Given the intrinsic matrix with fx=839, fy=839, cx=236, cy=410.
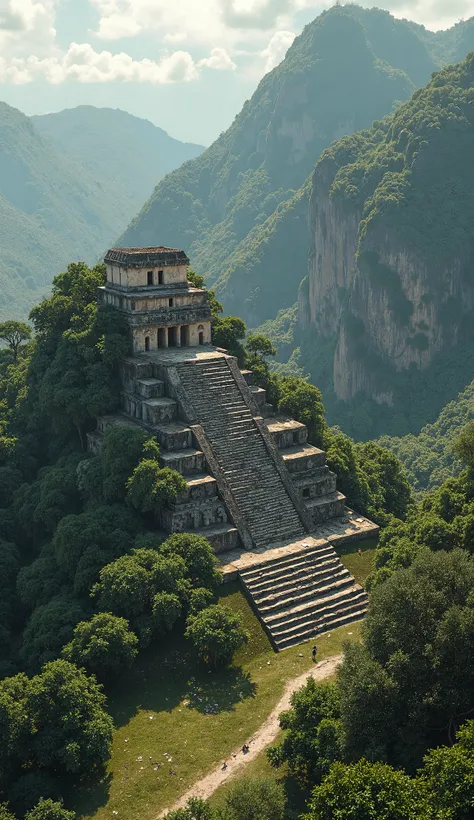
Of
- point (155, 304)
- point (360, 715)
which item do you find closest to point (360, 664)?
point (360, 715)

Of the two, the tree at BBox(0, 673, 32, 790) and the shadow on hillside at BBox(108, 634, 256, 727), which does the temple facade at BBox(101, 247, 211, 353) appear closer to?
the shadow on hillside at BBox(108, 634, 256, 727)

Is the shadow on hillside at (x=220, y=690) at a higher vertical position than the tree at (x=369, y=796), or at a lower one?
lower

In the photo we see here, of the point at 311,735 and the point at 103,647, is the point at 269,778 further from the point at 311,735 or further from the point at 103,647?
the point at 103,647

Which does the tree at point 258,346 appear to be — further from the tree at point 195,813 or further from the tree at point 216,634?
the tree at point 195,813

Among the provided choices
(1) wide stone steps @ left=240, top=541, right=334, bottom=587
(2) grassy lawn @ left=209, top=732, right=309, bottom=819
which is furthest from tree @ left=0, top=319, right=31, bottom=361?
(2) grassy lawn @ left=209, top=732, right=309, bottom=819

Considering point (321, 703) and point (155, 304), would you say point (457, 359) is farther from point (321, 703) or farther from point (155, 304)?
point (321, 703)

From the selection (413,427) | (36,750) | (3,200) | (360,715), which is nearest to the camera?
(360,715)

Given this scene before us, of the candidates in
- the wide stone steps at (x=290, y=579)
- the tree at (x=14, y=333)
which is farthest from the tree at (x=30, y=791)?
the tree at (x=14, y=333)
